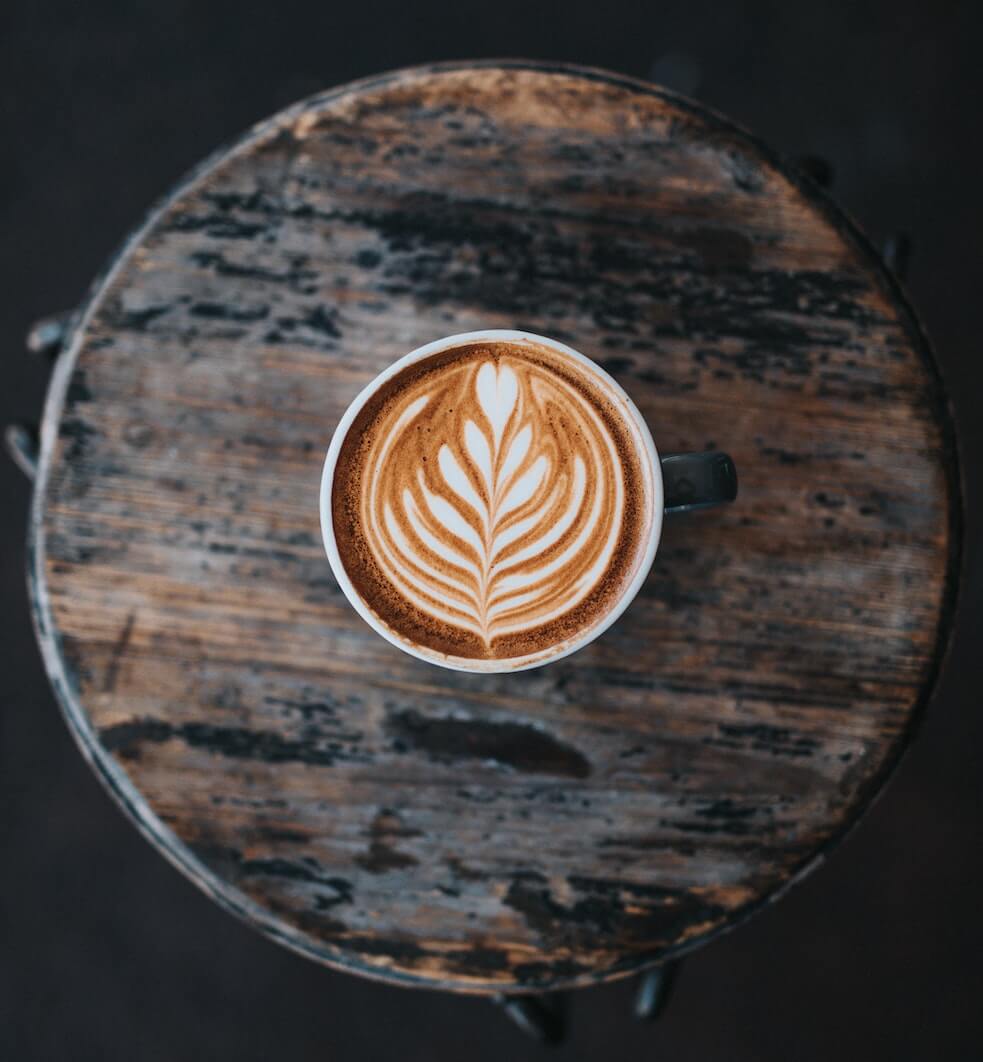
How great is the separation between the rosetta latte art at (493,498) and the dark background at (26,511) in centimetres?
136

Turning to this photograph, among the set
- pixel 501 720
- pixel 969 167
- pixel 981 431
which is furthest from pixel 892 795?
pixel 969 167

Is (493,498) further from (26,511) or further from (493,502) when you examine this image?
(26,511)

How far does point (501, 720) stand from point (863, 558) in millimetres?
474

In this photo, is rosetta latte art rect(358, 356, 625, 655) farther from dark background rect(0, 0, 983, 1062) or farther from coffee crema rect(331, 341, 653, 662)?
dark background rect(0, 0, 983, 1062)

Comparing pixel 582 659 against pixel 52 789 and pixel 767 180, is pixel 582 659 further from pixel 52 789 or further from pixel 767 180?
pixel 52 789

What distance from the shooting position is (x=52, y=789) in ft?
6.29

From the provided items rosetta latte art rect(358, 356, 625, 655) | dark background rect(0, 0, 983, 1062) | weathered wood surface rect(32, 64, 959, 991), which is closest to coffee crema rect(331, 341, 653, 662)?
rosetta latte art rect(358, 356, 625, 655)

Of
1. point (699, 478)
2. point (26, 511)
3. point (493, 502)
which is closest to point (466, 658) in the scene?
point (493, 502)

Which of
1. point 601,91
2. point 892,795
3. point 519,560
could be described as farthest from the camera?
point 892,795

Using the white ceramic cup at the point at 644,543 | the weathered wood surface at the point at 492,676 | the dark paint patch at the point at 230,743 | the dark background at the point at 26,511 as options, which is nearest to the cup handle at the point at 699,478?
the white ceramic cup at the point at 644,543

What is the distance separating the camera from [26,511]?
6.41ft

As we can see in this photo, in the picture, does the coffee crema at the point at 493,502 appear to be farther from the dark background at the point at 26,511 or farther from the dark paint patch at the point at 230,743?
the dark background at the point at 26,511

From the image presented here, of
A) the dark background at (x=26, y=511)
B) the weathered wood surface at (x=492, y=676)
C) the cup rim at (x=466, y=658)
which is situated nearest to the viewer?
the cup rim at (x=466, y=658)

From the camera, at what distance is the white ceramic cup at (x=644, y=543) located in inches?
32.3
